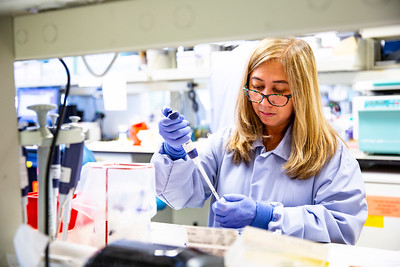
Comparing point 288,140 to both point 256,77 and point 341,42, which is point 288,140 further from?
point 341,42

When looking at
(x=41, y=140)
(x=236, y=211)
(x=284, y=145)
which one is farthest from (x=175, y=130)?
(x=41, y=140)

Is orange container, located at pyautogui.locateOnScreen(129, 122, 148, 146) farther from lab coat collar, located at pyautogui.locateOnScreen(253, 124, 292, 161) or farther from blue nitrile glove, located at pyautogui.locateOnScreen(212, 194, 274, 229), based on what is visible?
blue nitrile glove, located at pyautogui.locateOnScreen(212, 194, 274, 229)

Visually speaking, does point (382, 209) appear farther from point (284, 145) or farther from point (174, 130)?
point (174, 130)

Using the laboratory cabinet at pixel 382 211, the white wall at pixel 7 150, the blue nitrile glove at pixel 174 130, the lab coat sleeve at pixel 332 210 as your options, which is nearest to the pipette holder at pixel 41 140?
the white wall at pixel 7 150

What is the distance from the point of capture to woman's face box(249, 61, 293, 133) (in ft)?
4.19

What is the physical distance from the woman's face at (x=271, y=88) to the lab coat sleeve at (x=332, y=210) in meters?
0.24

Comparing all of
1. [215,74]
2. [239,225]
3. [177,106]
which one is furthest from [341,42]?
[239,225]

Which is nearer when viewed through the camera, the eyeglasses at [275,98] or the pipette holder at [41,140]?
the pipette holder at [41,140]

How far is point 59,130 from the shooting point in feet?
2.39

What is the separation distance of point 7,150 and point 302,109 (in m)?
0.94

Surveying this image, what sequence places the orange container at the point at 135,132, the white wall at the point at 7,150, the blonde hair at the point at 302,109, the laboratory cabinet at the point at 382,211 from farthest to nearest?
1. the orange container at the point at 135,132
2. the laboratory cabinet at the point at 382,211
3. the blonde hair at the point at 302,109
4. the white wall at the point at 7,150

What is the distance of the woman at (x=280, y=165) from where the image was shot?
1.14m

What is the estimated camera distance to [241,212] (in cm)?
111

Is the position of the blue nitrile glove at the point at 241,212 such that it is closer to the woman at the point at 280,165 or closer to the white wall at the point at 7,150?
the woman at the point at 280,165
